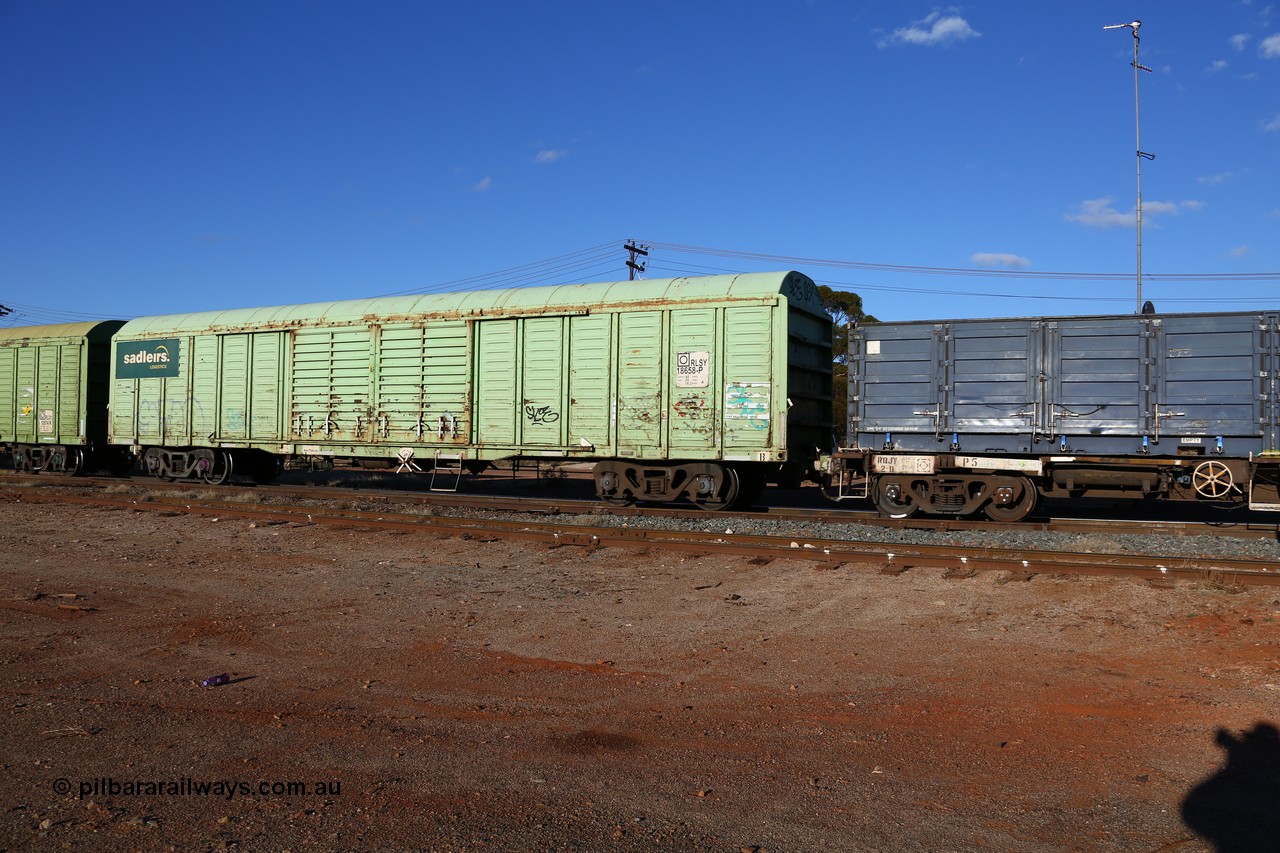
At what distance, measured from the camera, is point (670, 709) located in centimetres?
528

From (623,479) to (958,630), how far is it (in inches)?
318

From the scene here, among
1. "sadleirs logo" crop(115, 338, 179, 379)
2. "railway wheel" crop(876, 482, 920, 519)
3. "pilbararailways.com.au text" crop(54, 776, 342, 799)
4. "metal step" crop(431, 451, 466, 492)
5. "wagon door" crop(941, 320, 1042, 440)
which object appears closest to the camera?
"pilbararailways.com.au text" crop(54, 776, 342, 799)

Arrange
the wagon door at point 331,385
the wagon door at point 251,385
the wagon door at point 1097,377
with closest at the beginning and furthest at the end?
the wagon door at point 1097,377, the wagon door at point 331,385, the wagon door at point 251,385

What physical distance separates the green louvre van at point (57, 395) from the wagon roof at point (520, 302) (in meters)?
4.15

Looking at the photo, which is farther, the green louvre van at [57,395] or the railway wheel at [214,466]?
the green louvre van at [57,395]

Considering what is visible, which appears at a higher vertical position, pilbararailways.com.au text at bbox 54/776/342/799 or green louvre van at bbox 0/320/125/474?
green louvre van at bbox 0/320/125/474

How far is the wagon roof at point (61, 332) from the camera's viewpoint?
21.7m

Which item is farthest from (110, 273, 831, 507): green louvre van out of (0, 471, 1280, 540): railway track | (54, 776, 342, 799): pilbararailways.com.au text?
(54, 776, 342, 799): pilbararailways.com.au text

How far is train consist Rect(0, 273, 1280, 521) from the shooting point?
11.7 metres

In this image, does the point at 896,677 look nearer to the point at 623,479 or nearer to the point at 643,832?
the point at 643,832

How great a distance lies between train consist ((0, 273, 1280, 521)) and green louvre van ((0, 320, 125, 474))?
3.10m

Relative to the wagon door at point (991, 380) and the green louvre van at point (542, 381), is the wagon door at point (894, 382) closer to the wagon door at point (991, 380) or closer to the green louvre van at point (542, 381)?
the wagon door at point (991, 380)

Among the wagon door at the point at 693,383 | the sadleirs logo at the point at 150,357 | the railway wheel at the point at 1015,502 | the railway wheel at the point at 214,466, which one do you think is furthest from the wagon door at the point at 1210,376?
the sadleirs logo at the point at 150,357

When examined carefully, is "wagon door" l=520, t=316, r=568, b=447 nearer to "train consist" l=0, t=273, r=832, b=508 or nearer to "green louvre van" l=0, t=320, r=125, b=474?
"train consist" l=0, t=273, r=832, b=508
